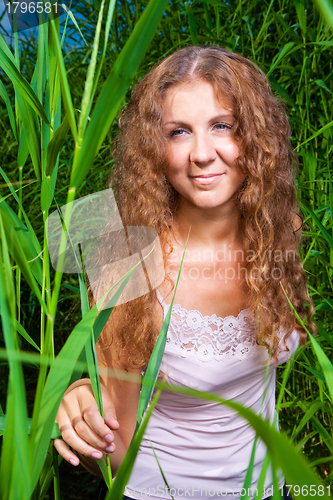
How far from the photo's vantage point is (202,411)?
0.82m

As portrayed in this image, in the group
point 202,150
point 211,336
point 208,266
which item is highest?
point 202,150

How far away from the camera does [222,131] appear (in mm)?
748

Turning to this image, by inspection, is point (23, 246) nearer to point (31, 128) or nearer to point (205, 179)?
point (31, 128)

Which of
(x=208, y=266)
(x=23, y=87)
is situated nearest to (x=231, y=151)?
(x=208, y=266)

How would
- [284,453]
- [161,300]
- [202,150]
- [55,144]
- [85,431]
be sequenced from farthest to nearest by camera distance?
[161,300] < [202,150] < [85,431] < [55,144] < [284,453]

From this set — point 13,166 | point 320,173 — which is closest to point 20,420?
point 320,173

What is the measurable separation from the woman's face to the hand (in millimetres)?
410

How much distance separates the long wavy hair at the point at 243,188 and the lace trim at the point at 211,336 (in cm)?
2

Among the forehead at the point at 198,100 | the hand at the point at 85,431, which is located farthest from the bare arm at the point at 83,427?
the forehead at the point at 198,100

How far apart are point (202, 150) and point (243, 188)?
0.63 ft

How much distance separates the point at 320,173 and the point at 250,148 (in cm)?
35

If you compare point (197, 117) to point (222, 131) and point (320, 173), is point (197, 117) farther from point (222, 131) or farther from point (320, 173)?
point (320, 173)

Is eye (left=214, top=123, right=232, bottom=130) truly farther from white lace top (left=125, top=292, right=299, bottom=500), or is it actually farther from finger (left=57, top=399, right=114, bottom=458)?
finger (left=57, top=399, right=114, bottom=458)

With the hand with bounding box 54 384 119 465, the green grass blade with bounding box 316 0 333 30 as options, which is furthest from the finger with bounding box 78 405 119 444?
the green grass blade with bounding box 316 0 333 30
